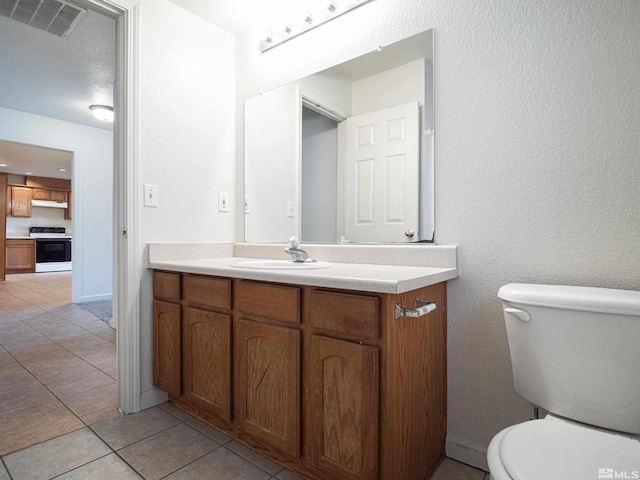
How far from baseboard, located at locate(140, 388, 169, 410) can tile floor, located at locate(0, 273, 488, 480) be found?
4 cm

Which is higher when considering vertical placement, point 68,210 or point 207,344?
point 68,210

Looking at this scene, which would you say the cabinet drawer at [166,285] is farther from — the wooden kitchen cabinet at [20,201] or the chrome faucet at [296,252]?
the wooden kitchen cabinet at [20,201]

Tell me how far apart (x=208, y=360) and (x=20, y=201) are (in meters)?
9.08

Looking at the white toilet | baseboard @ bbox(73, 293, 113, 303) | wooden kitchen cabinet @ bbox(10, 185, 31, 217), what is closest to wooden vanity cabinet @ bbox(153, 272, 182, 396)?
the white toilet

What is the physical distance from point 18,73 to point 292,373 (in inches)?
144

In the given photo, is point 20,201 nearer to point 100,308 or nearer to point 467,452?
point 100,308

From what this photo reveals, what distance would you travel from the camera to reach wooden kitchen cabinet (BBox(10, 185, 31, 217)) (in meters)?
7.97

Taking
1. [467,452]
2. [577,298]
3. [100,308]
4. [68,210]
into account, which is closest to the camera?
[577,298]

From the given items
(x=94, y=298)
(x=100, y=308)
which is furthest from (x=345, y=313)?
(x=94, y=298)

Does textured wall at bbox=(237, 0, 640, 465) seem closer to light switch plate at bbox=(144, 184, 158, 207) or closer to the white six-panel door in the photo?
the white six-panel door

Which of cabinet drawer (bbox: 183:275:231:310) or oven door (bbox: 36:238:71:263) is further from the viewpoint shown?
oven door (bbox: 36:238:71:263)

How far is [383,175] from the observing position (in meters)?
1.66

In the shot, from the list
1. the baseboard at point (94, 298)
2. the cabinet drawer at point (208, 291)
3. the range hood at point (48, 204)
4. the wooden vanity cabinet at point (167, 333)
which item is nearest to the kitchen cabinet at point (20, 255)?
the range hood at point (48, 204)

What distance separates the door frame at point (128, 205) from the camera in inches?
70.1
